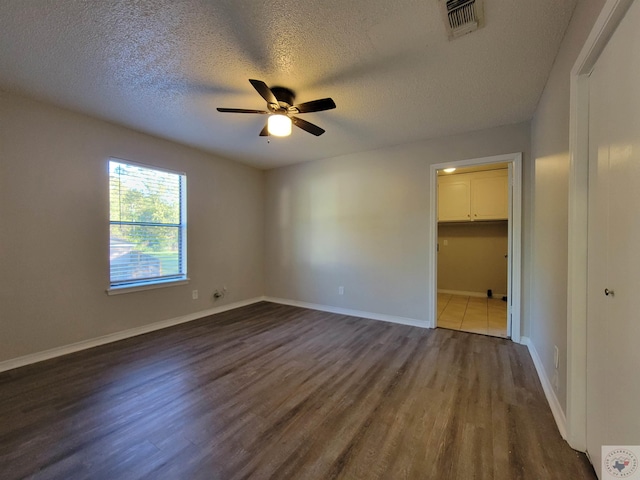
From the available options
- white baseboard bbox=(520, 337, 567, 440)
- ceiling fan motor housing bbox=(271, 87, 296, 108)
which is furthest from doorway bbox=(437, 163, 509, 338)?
ceiling fan motor housing bbox=(271, 87, 296, 108)

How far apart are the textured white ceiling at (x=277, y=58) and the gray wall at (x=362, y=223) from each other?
62cm

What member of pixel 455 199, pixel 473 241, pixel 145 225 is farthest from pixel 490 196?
pixel 145 225

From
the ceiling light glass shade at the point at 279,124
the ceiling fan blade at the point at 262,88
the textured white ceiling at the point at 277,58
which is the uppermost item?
the textured white ceiling at the point at 277,58

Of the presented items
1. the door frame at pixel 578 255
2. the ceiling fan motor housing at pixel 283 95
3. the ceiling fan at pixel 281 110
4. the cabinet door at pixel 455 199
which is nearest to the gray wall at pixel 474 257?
the cabinet door at pixel 455 199

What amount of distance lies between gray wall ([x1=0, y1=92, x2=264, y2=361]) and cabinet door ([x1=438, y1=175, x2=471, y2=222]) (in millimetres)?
4568

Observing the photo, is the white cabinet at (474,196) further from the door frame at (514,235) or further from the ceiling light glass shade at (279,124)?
the ceiling light glass shade at (279,124)

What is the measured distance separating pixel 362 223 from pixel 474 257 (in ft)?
9.59

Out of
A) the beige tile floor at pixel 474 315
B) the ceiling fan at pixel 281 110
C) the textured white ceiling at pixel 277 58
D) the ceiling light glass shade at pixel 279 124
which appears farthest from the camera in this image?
the beige tile floor at pixel 474 315

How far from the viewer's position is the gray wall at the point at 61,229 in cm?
242

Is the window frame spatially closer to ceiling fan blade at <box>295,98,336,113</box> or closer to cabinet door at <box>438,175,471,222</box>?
ceiling fan blade at <box>295,98,336,113</box>

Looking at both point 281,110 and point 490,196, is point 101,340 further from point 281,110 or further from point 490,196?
point 490,196

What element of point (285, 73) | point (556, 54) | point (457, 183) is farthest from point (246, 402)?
point (457, 183)

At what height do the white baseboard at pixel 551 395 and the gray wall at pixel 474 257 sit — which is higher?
the gray wall at pixel 474 257

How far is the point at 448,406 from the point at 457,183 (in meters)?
4.29
